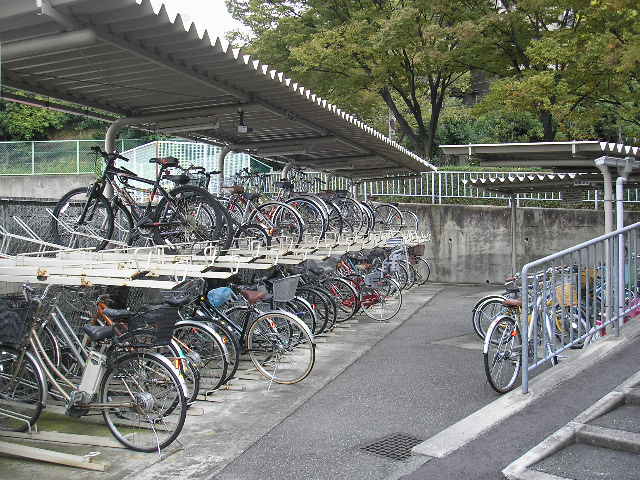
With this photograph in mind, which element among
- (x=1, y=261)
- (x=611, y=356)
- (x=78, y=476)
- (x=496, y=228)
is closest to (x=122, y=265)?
(x=1, y=261)

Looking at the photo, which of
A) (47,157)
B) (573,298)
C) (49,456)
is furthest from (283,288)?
(47,157)

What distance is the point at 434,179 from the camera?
1850 centimetres

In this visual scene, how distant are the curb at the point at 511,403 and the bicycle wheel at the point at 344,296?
508 cm

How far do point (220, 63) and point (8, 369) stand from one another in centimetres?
345

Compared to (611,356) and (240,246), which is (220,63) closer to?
(240,246)

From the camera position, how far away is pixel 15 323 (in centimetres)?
541

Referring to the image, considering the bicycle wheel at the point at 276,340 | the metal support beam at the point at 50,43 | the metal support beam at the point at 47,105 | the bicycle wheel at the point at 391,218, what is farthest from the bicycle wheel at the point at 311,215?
the bicycle wheel at the point at 391,218

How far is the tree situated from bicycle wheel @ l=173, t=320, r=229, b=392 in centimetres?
1324

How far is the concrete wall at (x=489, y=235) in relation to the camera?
16.4m

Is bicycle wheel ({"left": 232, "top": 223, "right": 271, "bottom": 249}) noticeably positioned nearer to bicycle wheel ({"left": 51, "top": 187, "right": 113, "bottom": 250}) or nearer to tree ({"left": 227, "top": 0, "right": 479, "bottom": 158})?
bicycle wheel ({"left": 51, "top": 187, "right": 113, "bottom": 250})

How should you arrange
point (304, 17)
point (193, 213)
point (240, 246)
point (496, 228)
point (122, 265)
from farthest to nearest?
point (304, 17) < point (496, 228) < point (240, 246) < point (193, 213) < point (122, 265)

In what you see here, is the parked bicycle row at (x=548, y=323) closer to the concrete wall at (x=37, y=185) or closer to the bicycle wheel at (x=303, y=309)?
the bicycle wheel at (x=303, y=309)

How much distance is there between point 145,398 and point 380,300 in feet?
22.9

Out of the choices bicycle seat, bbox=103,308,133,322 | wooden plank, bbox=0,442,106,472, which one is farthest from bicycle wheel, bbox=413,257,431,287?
wooden plank, bbox=0,442,106,472
